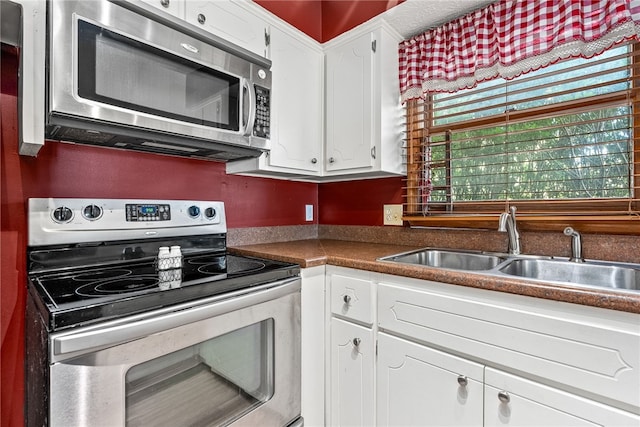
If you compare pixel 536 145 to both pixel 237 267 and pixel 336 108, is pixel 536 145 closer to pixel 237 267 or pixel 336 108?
pixel 336 108

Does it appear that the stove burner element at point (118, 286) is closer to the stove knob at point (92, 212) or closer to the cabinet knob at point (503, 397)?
the stove knob at point (92, 212)

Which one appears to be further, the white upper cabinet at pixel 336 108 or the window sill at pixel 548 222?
the white upper cabinet at pixel 336 108

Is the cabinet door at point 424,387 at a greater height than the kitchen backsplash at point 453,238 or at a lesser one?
lesser

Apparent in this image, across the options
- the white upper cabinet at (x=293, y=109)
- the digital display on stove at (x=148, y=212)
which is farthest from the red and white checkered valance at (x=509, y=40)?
the digital display on stove at (x=148, y=212)

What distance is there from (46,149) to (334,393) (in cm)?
152

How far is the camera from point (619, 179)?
1.29 meters

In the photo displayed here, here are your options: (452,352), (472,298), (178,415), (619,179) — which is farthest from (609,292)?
(178,415)

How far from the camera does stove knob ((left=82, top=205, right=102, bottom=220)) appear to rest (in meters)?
1.22

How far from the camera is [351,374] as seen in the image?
1351 millimetres

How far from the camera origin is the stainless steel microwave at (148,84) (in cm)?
93

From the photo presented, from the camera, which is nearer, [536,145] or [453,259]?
[536,145]

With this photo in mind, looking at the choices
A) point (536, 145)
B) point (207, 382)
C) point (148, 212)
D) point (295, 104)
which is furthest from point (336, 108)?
point (207, 382)

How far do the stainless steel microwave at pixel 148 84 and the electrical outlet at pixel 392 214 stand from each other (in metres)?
0.85

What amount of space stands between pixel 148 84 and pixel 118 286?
2.27 feet
